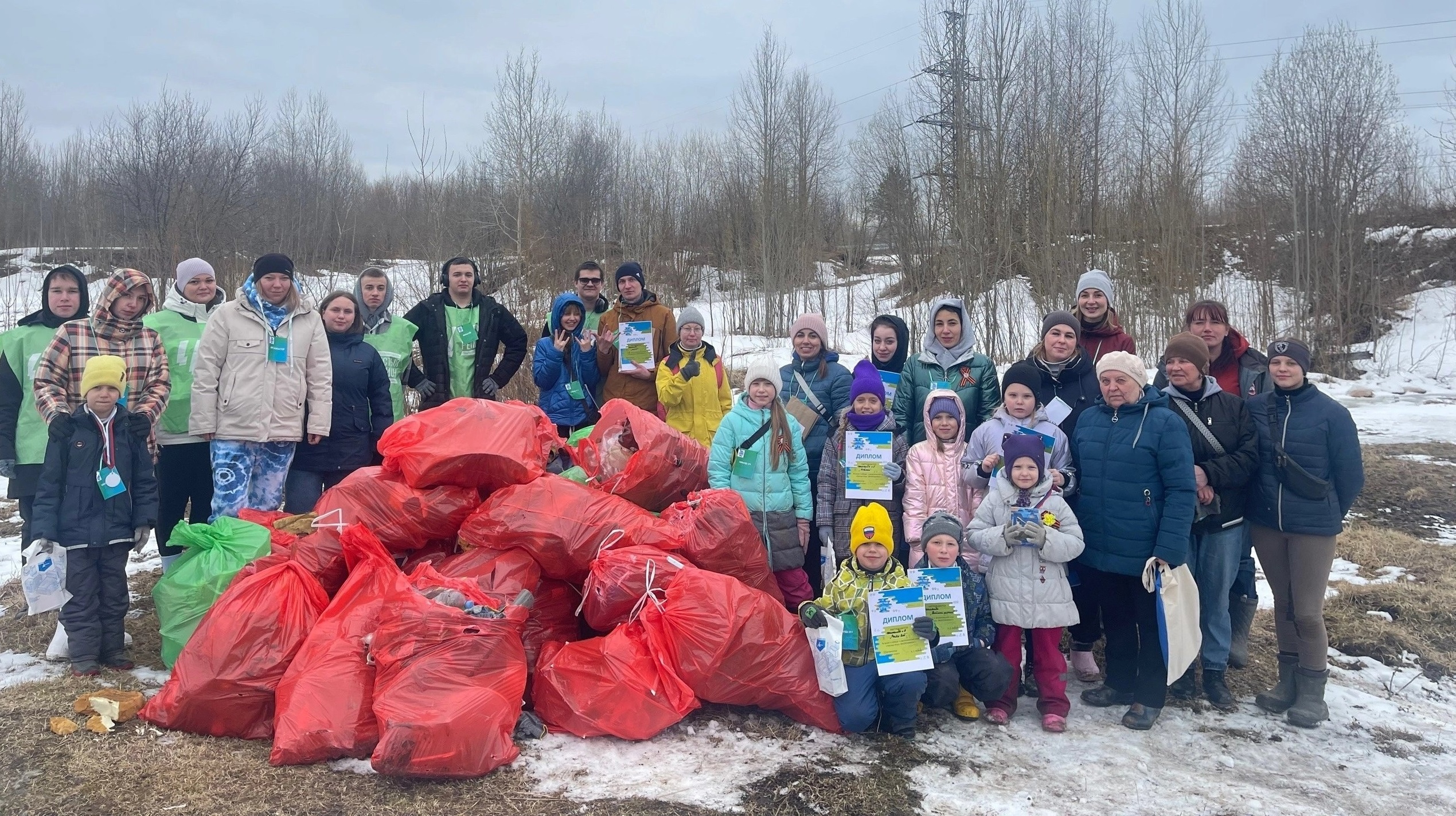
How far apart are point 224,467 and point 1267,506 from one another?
16.9 ft

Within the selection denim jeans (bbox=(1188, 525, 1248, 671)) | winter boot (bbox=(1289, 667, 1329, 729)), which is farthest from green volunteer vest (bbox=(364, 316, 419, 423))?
winter boot (bbox=(1289, 667, 1329, 729))

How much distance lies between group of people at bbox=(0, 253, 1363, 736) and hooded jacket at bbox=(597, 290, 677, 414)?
1.25 ft

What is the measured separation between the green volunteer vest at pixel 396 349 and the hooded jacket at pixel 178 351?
0.86 m

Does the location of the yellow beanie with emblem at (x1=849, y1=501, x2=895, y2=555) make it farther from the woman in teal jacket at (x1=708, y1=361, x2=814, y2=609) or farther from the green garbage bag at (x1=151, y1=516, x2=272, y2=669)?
the green garbage bag at (x1=151, y1=516, x2=272, y2=669)

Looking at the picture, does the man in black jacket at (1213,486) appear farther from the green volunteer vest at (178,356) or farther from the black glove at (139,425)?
the green volunteer vest at (178,356)

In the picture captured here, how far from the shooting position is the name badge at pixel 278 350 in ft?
14.3

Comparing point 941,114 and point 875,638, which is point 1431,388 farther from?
point 875,638

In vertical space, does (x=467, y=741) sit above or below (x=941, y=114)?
below

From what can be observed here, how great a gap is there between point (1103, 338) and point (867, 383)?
142cm

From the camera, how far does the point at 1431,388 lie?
13.0 m

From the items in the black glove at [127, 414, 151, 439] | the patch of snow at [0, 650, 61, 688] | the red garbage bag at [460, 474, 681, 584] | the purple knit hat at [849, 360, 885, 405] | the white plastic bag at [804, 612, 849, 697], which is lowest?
the patch of snow at [0, 650, 61, 688]

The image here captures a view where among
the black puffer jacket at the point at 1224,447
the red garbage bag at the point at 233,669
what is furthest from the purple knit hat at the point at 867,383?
the red garbage bag at the point at 233,669

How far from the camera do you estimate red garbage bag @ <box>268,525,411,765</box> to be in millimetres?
2936

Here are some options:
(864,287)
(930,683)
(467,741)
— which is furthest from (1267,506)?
(864,287)
